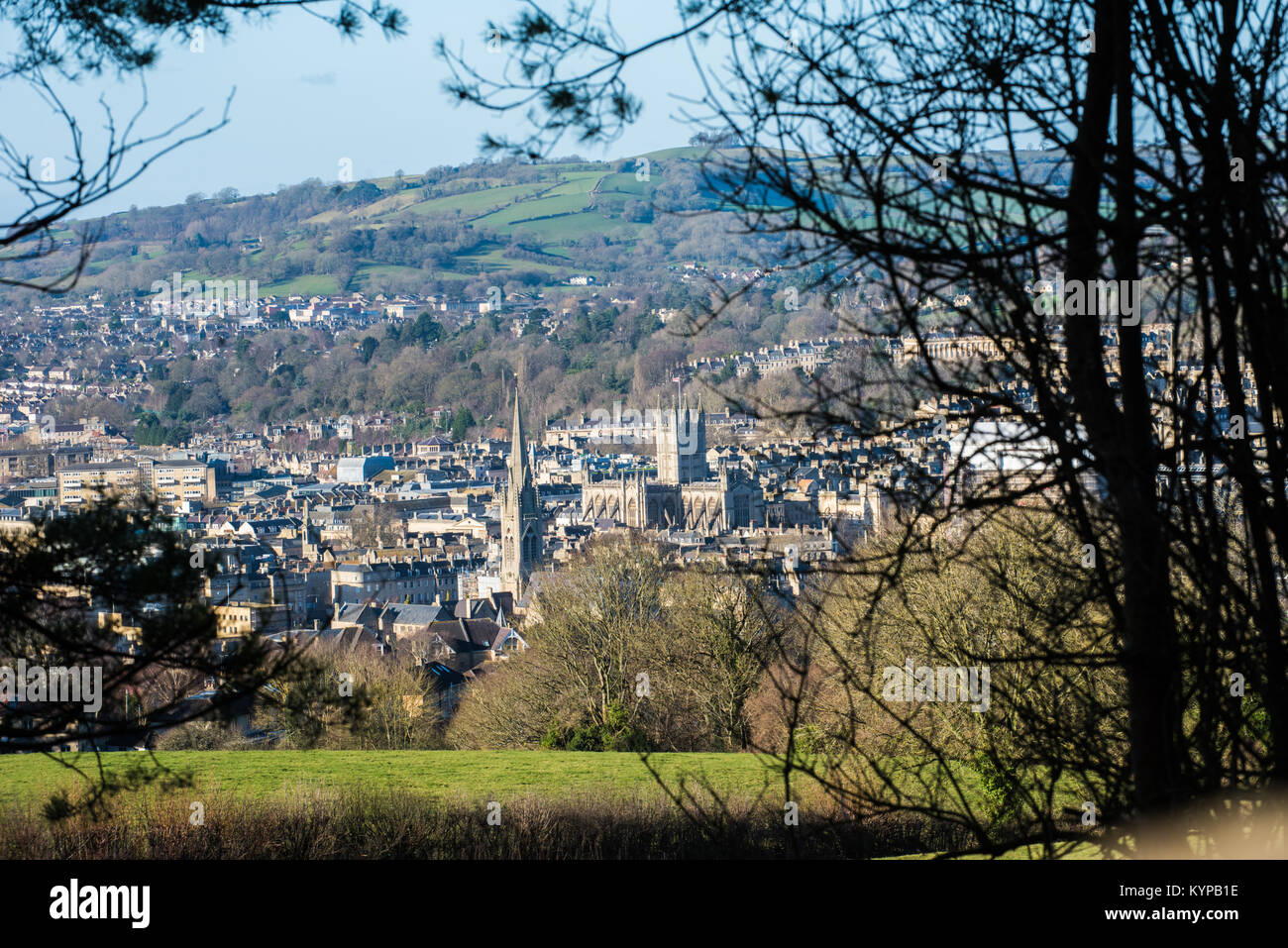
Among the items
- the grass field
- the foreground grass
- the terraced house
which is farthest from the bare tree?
the terraced house

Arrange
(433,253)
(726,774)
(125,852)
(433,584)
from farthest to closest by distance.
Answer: (433,253) → (433,584) → (726,774) → (125,852)

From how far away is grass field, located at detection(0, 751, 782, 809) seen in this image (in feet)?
33.0

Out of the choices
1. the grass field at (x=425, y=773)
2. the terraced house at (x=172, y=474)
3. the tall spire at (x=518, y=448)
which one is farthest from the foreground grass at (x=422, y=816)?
the tall spire at (x=518, y=448)

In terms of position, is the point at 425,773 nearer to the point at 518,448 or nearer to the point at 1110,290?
the point at 1110,290

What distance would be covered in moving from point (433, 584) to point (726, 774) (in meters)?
34.8

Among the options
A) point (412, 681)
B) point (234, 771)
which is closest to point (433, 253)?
point (412, 681)

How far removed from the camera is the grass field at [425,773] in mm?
10055

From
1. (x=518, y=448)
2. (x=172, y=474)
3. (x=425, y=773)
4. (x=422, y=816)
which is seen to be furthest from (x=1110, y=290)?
(x=172, y=474)

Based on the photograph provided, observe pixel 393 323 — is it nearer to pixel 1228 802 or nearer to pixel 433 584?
pixel 433 584

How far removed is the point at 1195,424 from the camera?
2516mm

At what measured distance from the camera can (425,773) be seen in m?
11.5

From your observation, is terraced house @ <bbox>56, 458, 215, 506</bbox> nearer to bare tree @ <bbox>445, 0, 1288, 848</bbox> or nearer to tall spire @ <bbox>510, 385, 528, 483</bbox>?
tall spire @ <bbox>510, 385, 528, 483</bbox>

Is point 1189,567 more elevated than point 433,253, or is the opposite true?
point 433,253

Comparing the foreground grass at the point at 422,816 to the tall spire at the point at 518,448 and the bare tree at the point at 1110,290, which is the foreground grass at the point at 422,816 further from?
the tall spire at the point at 518,448
